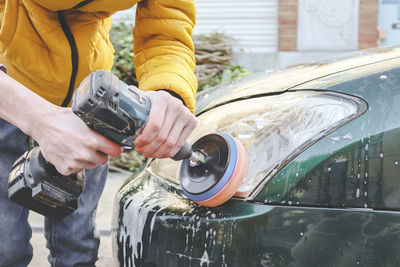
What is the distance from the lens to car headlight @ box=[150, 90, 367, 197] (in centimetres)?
129

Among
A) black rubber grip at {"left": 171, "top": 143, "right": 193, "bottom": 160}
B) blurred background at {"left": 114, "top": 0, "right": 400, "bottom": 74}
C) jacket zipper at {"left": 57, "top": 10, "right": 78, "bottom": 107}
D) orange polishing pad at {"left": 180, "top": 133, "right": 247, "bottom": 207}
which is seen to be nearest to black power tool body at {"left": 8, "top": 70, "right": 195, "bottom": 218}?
black rubber grip at {"left": 171, "top": 143, "right": 193, "bottom": 160}

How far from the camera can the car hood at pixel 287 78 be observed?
1.60m

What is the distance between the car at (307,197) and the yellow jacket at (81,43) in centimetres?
33

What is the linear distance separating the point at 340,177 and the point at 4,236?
47.0 inches

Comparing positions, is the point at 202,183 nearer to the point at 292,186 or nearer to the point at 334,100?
the point at 292,186

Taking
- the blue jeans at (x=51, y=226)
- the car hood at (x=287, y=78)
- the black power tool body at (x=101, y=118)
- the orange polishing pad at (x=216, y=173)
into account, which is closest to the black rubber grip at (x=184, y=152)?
the black power tool body at (x=101, y=118)

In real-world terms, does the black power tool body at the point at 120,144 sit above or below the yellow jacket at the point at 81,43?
below

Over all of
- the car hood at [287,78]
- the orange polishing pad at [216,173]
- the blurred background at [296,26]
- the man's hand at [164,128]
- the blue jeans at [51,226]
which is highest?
the blurred background at [296,26]

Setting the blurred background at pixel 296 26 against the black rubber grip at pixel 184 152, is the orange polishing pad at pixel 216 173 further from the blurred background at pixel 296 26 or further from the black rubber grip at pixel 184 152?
the blurred background at pixel 296 26

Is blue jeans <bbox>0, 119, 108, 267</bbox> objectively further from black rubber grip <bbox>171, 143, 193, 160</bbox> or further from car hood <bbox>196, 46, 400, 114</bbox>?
black rubber grip <bbox>171, 143, 193, 160</bbox>

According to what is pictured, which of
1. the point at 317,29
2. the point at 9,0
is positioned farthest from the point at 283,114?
the point at 317,29

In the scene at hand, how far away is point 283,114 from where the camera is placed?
4.72ft

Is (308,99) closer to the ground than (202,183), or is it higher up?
higher up

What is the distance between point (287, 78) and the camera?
5.82 feet
